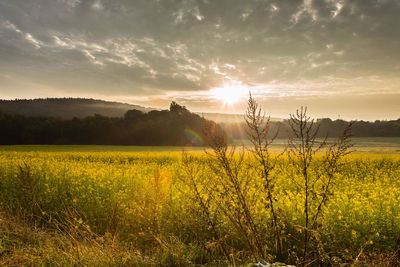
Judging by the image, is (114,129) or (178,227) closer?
(178,227)

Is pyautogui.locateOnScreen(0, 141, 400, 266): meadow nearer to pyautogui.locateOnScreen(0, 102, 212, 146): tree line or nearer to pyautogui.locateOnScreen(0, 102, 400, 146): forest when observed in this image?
pyautogui.locateOnScreen(0, 102, 400, 146): forest

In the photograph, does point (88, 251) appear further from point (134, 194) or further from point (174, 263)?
point (134, 194)

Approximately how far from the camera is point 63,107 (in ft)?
343

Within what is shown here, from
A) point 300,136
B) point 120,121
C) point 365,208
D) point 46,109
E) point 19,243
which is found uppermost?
point 46,109

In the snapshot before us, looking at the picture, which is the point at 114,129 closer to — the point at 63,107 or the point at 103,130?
the point at 103,130

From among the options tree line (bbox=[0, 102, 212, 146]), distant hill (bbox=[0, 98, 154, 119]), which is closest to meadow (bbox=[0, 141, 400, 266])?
tree line (bbox=[0, 102, 212, 146])

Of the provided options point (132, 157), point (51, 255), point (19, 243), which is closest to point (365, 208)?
point (51, 255)

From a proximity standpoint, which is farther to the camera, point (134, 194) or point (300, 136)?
point (134, 194)

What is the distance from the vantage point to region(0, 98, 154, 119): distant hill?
91.9 meters

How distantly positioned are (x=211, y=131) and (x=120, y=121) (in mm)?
51120

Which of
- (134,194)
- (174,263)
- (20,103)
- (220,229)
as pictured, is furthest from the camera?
(20,103)

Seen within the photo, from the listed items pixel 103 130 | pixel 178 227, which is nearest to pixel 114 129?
pixel 103 130

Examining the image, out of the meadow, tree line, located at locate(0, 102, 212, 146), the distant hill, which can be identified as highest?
the distant hill

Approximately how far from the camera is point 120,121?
170 feet
